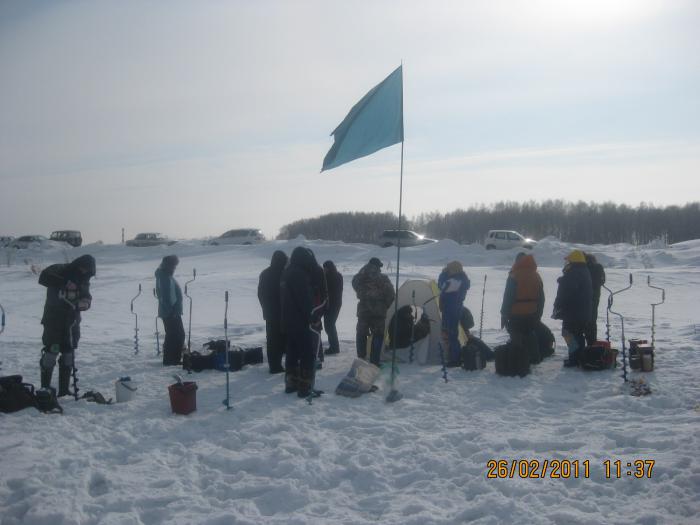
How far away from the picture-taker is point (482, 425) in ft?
19.6

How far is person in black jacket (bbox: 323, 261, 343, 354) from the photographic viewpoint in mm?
9336

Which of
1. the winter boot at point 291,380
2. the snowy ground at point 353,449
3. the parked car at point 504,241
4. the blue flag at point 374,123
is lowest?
the snowy ground at point 353,449

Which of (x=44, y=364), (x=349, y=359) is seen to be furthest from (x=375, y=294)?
(x=44, y=364)

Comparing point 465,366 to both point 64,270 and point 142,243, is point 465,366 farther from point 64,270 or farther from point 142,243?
point 142,243

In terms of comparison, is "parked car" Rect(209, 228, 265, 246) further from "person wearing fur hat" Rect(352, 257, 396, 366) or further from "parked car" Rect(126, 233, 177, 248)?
"person wearing fur hat" Rect(352, 257, 396, 366)

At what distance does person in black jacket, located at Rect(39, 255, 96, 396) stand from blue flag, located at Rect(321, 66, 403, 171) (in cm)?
338

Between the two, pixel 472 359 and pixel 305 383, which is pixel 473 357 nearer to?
pixel 472 359

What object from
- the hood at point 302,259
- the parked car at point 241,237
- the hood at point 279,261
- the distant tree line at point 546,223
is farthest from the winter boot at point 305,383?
the distant tree line at point 546,223

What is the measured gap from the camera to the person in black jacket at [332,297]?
9.34 metres

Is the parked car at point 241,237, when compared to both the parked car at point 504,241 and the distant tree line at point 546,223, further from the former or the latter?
Result: the distant tree line at point 546,223

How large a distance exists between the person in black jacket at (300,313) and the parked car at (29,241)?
35386 millimetres

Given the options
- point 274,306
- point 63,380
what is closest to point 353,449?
point 274,306

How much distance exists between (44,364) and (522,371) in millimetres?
6005

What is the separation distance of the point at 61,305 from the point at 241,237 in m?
33.1
